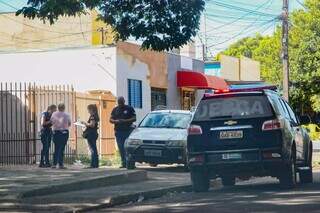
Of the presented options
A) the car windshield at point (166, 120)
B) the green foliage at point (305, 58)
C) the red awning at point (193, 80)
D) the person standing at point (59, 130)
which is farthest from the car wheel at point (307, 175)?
the green foliage at point (305, 58)

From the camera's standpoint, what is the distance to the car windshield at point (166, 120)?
60.7ft

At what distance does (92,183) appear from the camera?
13562 mm

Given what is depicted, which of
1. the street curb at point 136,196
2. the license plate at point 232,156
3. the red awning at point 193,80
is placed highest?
the red awning at point 193,80

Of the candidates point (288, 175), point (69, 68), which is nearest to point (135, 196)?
point (288, 175)

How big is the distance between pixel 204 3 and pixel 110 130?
567 inches

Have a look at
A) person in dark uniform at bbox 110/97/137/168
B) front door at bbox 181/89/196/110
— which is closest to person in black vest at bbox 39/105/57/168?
person in dark uniform at bbox 110/97/137/168

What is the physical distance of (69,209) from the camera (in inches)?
428

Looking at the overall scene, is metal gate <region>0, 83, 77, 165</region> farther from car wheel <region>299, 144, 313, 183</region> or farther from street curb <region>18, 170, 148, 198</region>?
car wheel <region>299, 144, 313, 183</region>

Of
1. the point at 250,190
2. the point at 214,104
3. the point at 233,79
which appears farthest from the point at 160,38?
the point at 233,79

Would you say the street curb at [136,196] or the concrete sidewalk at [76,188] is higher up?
the concrete sidewalk at [76,188]

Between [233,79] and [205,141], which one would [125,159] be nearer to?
[205,141]

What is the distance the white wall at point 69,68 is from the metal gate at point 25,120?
217cm

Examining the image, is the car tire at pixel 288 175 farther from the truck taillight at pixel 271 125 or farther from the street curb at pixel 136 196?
the street curb at pixel 136 196

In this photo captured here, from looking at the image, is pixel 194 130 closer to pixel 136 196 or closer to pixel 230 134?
pixel 230 134
